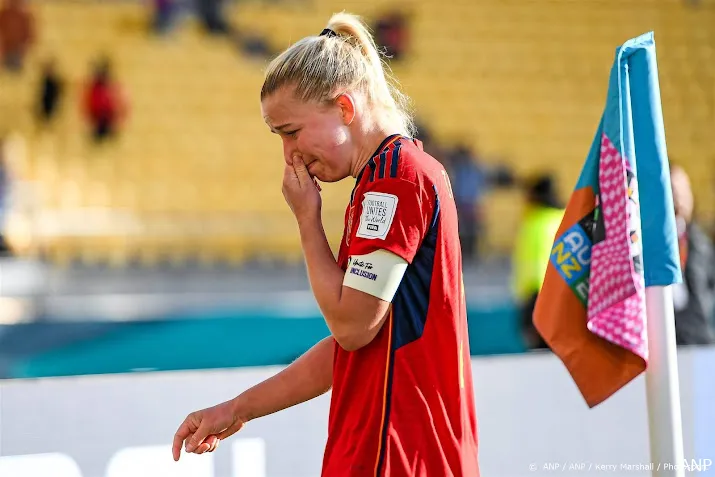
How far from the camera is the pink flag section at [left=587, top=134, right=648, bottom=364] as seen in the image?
187 centimetres

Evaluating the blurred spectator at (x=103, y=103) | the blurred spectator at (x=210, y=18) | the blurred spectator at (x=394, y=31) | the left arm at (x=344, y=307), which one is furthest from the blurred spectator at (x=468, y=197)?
the left arm at (x=344, y=307)

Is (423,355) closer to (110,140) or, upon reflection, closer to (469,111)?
(110,140)

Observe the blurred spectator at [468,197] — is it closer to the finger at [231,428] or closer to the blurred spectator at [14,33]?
the blurred spectator at [14,33]

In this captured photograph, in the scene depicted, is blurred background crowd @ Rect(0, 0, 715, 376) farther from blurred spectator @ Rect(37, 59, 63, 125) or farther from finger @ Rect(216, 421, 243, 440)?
finger @ Rect(216, 421, 243, 440)

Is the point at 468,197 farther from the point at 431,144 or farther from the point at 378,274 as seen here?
the point at 378,274

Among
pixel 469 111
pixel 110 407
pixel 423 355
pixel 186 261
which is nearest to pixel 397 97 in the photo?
pixel 423 355

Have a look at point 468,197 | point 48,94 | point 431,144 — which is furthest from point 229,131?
point 468,197

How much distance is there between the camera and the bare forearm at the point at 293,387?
171 cm

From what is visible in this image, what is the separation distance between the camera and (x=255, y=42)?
13.1 m

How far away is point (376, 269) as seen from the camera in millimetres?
1427

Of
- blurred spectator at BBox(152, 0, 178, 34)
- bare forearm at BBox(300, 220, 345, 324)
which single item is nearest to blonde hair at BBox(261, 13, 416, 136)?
bare forearm at BBox(300, 220, 345, 324)

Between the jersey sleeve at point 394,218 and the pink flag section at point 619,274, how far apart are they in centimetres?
58

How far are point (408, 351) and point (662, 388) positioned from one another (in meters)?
0.70

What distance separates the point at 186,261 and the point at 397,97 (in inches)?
388
